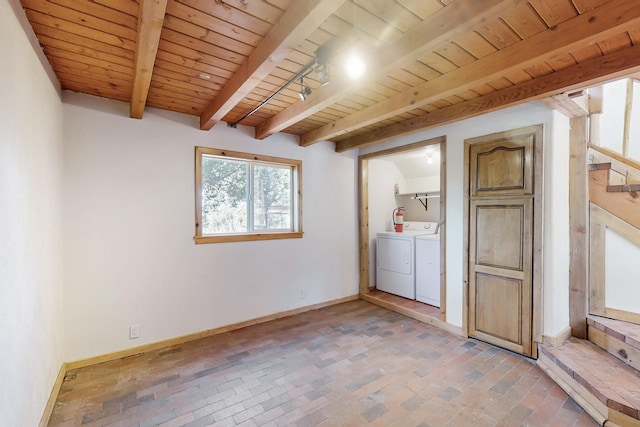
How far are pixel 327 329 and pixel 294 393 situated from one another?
1.21m

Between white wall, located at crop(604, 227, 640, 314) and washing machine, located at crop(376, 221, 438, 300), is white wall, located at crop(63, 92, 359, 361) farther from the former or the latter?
white wall, located at crop(604, 227, 640, 314)

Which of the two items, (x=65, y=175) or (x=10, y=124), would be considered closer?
(x=10, y=124)

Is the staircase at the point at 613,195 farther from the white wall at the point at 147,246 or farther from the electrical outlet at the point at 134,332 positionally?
the electrical outlet at the point at 134,332

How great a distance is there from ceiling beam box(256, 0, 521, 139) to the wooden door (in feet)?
5.57

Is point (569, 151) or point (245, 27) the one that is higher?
point (245, 27)

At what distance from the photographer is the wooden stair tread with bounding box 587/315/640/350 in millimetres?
2271

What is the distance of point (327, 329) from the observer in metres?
3.33

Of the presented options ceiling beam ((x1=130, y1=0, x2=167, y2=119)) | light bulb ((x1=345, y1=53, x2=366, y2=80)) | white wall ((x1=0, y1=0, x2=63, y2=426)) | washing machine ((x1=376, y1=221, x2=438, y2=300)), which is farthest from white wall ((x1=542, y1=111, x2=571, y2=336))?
white wall ((x1=0, y1=0, x2=63, y2=426))

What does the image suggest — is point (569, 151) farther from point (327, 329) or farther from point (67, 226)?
point (67, 226)

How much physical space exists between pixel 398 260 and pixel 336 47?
3.29 meters

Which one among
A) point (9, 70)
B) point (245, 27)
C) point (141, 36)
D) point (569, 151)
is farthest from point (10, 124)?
point (569, 151)

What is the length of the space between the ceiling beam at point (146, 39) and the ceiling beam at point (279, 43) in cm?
53

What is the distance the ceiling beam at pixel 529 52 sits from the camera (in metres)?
1.42

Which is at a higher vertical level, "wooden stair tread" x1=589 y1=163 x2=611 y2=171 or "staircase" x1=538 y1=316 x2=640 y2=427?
"wooden stair tread" x1=589 y1=163 x2=611 y2=171
